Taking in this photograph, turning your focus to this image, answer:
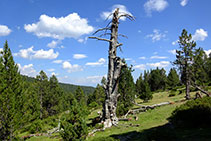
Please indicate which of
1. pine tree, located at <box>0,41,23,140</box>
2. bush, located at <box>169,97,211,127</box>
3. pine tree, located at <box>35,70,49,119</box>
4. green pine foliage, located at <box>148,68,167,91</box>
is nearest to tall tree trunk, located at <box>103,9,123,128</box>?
bush, located at <box>169,97,211,127</box>

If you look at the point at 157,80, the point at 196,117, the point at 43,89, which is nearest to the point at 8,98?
the point at 196,117

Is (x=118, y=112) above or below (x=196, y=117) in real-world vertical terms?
below

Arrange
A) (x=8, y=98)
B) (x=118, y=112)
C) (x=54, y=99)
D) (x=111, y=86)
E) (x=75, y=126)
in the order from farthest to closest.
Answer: (x=54, y=99), (x=118, y=112), (x=8, y=98), (x=111, y=86), (x=75, y=126)

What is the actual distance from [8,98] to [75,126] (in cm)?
1262

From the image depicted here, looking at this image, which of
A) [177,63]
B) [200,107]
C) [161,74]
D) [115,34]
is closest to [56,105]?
[177,63]

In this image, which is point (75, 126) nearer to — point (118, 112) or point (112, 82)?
point (112, 82)

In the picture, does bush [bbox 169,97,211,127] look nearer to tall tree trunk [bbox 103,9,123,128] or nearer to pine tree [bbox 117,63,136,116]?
tall tree trunk [bbox 103,9,123,128]

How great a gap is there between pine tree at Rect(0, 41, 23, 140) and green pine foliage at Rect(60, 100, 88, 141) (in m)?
11.6

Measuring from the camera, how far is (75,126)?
303 inches

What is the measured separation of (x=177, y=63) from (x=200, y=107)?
1555 centimetres

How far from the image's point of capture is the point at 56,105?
5212cm

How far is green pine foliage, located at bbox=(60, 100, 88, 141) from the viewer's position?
24.5ft

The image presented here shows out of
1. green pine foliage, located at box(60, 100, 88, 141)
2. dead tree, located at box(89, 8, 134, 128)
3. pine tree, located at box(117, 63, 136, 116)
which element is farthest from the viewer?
pine tree, located at box(117, 63, 136, 116)

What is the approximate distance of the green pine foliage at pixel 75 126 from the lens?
294 inches
